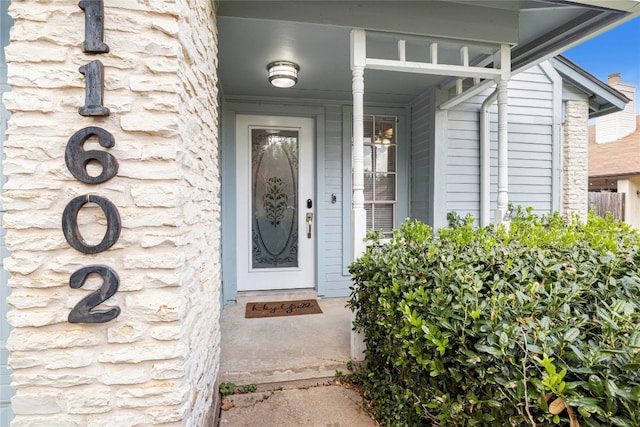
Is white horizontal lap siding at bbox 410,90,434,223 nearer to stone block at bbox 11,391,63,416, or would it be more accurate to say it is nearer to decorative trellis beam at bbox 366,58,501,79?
decorative trellis beam at bbox 366,58,501,79

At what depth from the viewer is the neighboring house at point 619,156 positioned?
26.7ft

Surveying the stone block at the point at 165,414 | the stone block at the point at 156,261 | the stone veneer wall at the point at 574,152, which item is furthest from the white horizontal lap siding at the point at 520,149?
the stone block at the point at 165,414

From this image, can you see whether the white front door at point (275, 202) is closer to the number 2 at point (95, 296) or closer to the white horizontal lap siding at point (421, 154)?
the white horizontal lap siding at point (421, 154)

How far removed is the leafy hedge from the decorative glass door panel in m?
1.67

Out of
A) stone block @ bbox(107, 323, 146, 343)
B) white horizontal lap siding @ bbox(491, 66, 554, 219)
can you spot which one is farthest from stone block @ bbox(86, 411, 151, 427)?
white horizontal lap siding @ bbox(491, 66, 554, 219)

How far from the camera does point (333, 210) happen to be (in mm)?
3818

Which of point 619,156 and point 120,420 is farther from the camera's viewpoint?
point 619,156

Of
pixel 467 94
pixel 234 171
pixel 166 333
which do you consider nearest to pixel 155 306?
pixel 166 333

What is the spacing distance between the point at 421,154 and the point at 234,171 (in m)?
2.20

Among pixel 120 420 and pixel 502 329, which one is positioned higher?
pixel 502 329

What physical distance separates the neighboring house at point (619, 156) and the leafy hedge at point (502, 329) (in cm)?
822

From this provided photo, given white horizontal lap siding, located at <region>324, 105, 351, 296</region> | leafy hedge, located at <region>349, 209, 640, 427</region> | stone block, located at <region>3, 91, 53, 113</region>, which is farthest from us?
white horizontal lap siding, located at <region>324, 105, 351, 296</region>

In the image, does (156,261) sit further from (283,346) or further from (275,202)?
(275,202)

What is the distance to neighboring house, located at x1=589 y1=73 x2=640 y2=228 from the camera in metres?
8.12
